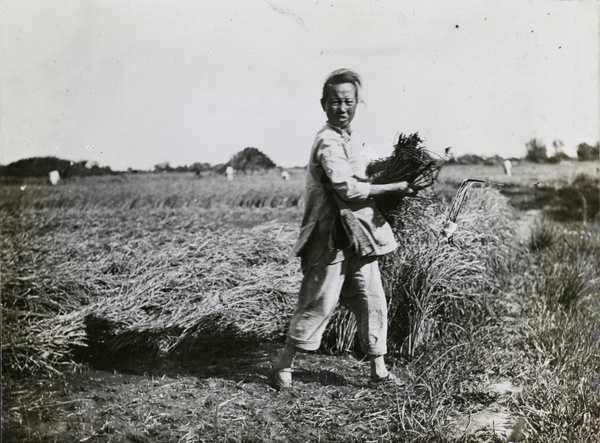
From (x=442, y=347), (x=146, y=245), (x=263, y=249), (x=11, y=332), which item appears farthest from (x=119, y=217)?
(x=442, y=347)

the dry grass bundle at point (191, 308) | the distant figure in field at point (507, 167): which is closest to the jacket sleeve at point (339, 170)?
the dry grass bundle at point (191, 308)

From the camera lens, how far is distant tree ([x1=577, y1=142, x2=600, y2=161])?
5.37 meters

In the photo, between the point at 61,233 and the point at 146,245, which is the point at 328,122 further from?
the point at 61,233

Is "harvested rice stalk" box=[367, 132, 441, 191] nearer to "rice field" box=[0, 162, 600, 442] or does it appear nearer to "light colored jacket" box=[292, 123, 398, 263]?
"light colored jacket" box=[292, 123, 398, 263]

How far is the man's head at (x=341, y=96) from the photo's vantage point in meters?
3.10

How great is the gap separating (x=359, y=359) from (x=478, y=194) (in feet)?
11.3

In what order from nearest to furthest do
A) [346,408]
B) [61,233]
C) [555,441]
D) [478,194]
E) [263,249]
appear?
[555,441], [346,408], [263,249], [61,233], [478,194]

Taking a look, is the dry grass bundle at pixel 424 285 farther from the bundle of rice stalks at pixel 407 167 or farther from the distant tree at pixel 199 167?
the distant tree at pixel 199 167

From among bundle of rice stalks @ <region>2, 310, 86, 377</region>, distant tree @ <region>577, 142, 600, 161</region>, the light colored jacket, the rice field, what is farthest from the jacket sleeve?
distant tree @ <region>577, 142, 600, 161</region>

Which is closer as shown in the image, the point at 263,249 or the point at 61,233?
the point at 263,249

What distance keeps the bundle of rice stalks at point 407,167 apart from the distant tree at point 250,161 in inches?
128

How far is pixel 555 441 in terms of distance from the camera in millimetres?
2914

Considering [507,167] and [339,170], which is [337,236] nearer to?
[339,170]

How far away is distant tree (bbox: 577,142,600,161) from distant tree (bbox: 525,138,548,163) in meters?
0.42
